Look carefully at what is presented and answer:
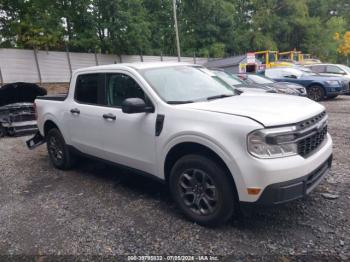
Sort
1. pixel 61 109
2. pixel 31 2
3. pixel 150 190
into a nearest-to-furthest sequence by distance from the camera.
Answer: pixel 150 190 < pixel 61 109 < pixel 31 2

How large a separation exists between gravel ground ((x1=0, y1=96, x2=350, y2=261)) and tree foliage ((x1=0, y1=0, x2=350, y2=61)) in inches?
708

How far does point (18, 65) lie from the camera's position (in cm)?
1783

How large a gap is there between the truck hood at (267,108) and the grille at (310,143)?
0.20m

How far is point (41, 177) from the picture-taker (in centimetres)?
→ 558

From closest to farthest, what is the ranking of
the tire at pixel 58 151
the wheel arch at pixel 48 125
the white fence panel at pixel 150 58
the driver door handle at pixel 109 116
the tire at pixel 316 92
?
the driver door handle at pixel 109 116 → the tire at pixel 58 151 → the wheel arch at pixel 48 125 → the tire at pixel 316 92 → the white fence panel at pixel 150 58

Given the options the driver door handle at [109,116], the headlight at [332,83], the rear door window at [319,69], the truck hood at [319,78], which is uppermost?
the driver door handle at [109,116]

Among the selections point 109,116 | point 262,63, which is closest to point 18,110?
point 109,116

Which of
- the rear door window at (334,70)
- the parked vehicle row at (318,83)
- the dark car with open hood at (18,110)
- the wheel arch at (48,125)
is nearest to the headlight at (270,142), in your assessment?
the wheel arch at (48,125)

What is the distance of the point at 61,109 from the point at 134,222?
8.37 feet

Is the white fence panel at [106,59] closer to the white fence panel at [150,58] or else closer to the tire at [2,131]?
the white fence panel at [150,58]

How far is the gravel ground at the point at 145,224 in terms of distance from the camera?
314cm

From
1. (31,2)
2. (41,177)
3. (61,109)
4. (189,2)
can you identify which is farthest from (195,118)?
(189,2)

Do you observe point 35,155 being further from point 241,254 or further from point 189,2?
point 189,2

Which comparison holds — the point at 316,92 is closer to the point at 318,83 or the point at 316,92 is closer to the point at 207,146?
the point at 318,83
